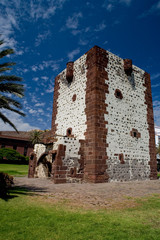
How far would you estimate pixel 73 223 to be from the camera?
3.21m

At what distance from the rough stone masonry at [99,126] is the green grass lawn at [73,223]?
193 inches

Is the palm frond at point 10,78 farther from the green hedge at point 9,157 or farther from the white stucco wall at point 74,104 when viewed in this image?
the green hedge at point 9,157

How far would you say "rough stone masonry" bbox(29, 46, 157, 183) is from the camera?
9.55 metres

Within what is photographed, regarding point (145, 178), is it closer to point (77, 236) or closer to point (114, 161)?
point (114, 161)

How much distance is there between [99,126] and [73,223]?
23.2ft

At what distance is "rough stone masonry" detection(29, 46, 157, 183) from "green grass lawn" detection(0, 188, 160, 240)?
4893mm

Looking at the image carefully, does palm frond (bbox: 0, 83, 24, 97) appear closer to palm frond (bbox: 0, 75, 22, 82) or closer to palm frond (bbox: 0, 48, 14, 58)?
palm frond (bbox: 0, 75, 22, 82)

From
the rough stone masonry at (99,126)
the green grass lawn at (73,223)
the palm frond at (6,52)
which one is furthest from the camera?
the rough stone masonry at (99,126)

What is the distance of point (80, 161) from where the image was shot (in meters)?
9.79

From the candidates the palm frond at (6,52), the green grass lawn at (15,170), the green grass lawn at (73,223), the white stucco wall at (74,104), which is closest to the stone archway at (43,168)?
the white stucco wall at (74,104)

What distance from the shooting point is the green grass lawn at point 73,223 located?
2.73 meters

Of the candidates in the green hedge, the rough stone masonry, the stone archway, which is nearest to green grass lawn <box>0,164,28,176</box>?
the stone archway

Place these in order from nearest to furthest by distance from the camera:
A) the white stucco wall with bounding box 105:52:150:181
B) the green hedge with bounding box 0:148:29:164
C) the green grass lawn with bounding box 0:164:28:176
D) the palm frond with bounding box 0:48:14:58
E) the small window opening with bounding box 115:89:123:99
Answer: the palm frond with bounding box 0:48:14:58 → the white stucco wall with bounding box 105:52:150:181 → the small window opening with bounding box 115:89:123:99 → the green grass lawn with bounding box 0:164:28:176 → the green hedge with bounding box 0:148:29:164

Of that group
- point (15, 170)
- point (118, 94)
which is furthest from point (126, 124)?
point (15, 170)
